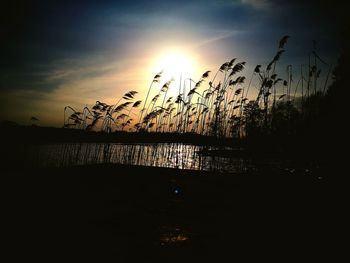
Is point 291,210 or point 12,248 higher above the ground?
point 291,210

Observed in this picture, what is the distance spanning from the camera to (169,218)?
326 cm

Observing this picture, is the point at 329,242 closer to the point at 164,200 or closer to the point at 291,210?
the point at 291,210

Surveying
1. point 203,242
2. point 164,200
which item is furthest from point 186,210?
point 203,242

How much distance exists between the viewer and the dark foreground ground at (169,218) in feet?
7.72

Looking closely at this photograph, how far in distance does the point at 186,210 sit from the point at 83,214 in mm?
1473

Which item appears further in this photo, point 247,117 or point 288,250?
point 247,117

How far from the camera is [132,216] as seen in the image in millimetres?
3277

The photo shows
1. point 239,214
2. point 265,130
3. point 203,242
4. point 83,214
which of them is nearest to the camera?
point 203,242

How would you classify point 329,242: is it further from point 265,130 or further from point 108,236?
point 265,130

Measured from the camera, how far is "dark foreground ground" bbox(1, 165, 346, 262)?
2352mm

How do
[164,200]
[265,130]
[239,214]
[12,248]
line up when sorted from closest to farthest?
[12,248], [239,214], [164,200], [265,130]

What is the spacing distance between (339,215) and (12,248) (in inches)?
156

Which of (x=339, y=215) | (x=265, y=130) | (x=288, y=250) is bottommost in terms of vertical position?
(x=288, y=250)

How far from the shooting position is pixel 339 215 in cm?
330
